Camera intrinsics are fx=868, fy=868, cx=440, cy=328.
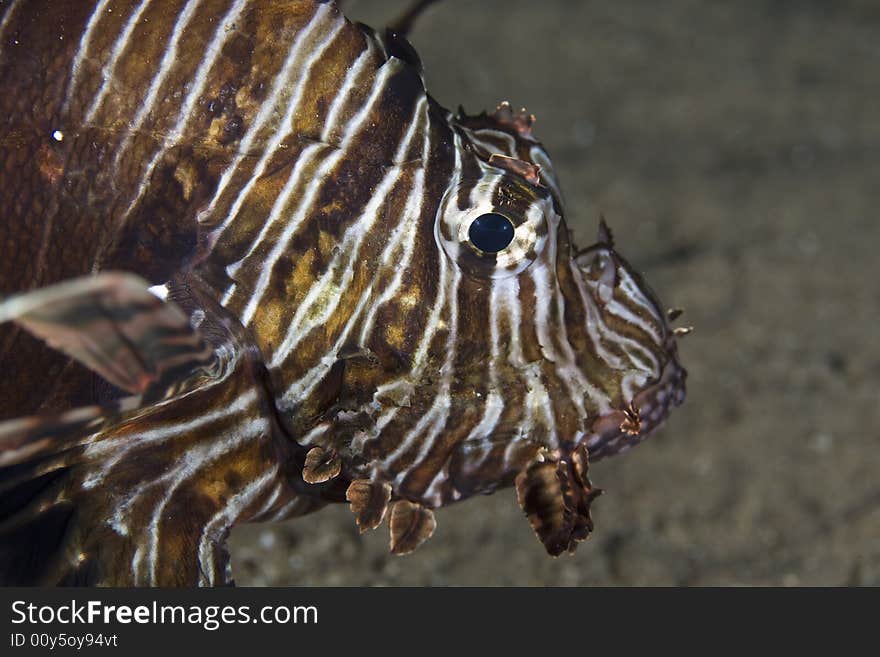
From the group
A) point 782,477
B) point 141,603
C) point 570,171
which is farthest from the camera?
point 570,171

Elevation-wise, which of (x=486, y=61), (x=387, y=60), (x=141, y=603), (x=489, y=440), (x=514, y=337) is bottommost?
(x=486, y=61)

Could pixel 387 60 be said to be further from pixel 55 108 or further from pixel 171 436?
pixel 171 436

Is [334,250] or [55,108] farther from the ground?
[55,108]

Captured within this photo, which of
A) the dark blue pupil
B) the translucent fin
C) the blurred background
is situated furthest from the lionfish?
the blurred background

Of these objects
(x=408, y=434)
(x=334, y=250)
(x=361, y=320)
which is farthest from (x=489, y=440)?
(x=334, y=250)

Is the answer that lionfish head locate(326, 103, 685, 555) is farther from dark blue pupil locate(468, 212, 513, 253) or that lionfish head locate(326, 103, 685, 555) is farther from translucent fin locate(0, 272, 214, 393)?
translucent fin locate(0, 272, 214, 393)

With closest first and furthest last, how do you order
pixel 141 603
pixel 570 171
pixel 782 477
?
pixel 141 603
pixel 782 477
pixel 570 171

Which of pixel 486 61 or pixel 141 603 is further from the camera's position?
pixel 486 61
